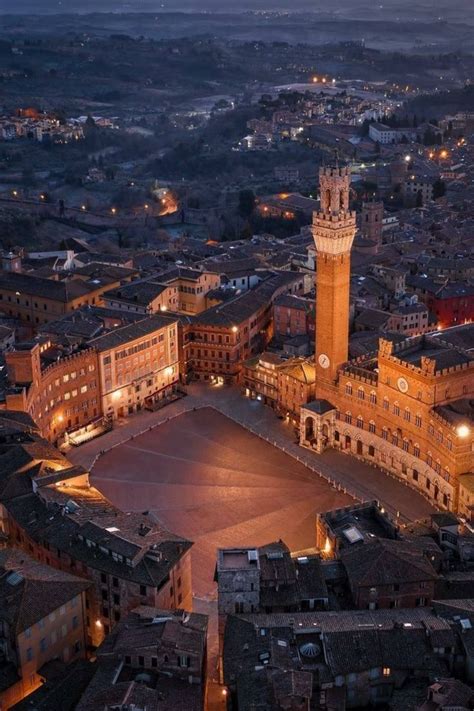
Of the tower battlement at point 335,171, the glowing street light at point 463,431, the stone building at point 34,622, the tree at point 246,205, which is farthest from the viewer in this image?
the tree at point 246,205

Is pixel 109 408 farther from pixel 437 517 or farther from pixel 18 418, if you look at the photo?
pixel 437 517

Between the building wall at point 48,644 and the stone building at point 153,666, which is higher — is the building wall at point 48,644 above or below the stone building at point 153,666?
below

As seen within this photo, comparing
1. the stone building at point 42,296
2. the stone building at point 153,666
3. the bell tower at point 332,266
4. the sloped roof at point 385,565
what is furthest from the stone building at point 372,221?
the stone building at point 153,666

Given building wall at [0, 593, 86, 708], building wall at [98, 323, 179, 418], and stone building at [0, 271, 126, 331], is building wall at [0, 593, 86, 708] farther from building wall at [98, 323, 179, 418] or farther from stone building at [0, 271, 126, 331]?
stone building at [0, 271, 126, 331]

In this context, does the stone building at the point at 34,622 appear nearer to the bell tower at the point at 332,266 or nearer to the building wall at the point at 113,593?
the building wall at the point at 113,593

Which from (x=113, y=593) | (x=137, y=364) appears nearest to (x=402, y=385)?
(x=137, y=364)

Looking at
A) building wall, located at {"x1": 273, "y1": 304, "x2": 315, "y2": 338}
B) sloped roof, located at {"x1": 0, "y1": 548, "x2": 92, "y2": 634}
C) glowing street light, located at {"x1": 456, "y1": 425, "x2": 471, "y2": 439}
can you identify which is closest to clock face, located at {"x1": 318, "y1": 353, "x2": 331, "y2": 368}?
building wall, located at {"x1": 273, "y1": 304, "x2": 315, "y2": 338}
